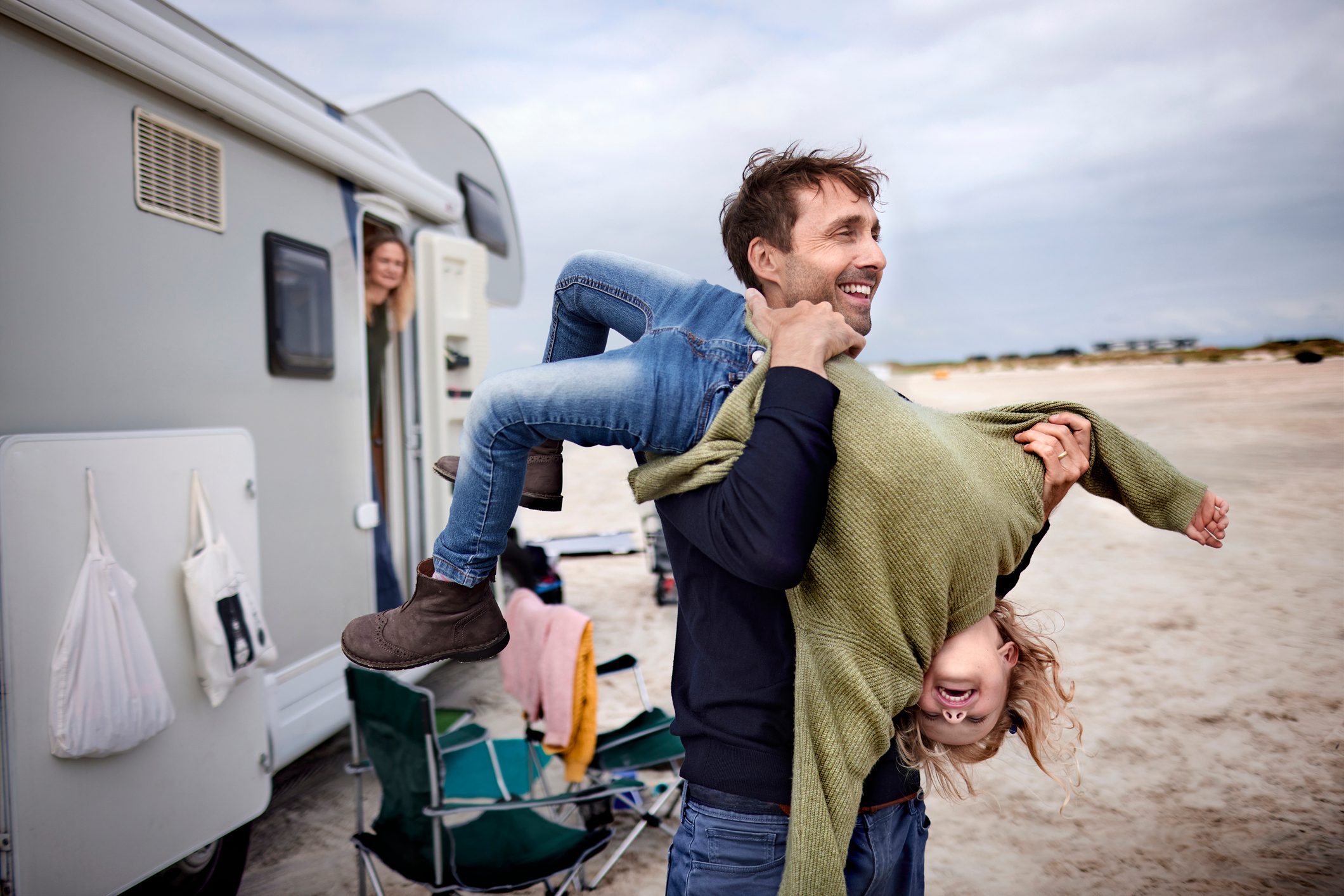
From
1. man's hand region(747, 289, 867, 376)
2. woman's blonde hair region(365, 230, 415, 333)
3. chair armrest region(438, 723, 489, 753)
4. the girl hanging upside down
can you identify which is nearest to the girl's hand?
the girl hanging upside down

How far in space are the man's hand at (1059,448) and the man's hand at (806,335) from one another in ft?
1.05

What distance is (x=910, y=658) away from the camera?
122 cm

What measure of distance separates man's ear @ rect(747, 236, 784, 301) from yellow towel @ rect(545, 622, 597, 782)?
84.7 inches

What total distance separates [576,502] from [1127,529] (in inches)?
320

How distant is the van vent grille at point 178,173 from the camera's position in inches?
102

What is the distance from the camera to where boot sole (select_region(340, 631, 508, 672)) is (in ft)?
4.41

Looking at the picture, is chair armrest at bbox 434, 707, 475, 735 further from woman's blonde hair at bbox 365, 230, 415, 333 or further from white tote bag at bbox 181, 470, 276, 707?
woman's blonde hair at bbox 365, 230, 415, 333

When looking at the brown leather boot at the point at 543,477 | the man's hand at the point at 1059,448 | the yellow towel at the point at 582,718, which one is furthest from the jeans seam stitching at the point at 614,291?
A: the yellow towel at the point at 582,718

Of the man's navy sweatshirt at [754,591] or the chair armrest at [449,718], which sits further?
the chair armrest at [449,718]

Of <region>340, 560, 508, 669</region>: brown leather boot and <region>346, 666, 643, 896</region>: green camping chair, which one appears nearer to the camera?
<region>340, 560, 508, 669</region>: brown leather boot

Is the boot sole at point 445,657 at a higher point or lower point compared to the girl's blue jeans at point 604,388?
lower

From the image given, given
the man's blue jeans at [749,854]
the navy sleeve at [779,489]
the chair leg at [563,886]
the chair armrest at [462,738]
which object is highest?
the navy sleeve at [779,489]

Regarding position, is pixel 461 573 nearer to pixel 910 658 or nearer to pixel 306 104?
pixel 910 658

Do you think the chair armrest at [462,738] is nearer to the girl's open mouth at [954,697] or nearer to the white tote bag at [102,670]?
the white tote bag at [102,670]
